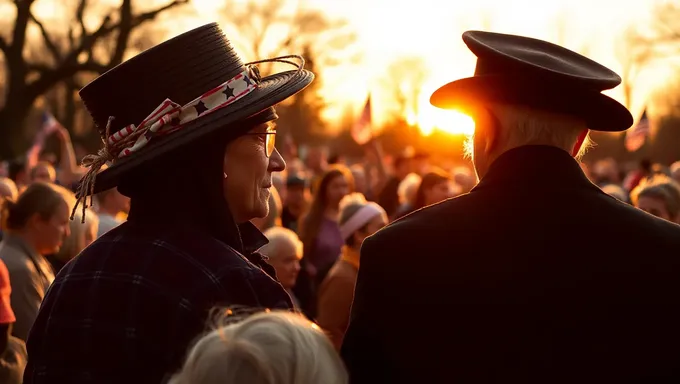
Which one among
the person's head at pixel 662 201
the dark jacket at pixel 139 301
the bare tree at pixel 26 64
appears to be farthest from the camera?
the bare tree at pixel 26 64

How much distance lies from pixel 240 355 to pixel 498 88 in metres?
1.15

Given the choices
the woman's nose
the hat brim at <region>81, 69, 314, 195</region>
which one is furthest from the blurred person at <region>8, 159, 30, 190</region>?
the hat brim at <region>81, 69, 314, 195</region>

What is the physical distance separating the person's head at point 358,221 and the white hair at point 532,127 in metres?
4.61

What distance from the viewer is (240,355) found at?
2.12 metres

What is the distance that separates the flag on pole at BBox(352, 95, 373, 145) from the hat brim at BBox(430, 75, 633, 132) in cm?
1545

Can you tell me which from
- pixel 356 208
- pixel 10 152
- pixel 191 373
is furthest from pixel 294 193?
pixel 10 152

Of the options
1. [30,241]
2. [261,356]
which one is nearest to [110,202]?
[30,241]

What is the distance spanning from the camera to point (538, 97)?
2.88 meters

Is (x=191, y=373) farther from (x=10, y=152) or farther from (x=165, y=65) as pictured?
(x=10, y=152)

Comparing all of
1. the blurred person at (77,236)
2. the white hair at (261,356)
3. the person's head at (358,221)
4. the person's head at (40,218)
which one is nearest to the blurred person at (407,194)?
the person's head at (358,221)

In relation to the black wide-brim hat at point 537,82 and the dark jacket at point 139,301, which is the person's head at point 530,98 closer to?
the black wide-brim hat at point 537,82

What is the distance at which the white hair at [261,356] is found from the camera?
2.11m

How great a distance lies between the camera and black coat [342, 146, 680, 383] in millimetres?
2723

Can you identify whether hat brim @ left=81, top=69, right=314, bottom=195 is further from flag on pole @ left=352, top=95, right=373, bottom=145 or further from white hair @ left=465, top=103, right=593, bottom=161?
flag on pole @ left=352, top=95, right=373, bottom=145
